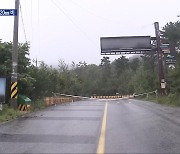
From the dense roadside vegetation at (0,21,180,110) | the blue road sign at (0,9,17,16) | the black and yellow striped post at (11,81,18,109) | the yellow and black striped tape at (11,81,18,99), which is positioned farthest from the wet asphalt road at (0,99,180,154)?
the dense roadside vegetation at (0,21,180,110)

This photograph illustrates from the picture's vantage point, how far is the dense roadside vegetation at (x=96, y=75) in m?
31.5

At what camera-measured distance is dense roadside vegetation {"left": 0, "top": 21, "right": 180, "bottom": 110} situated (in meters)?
31.5

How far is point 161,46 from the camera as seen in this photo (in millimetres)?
55406

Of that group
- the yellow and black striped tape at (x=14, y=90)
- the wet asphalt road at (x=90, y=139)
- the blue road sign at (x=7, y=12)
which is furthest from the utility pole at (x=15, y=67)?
the wet asphalt road at (x=90, y=139)

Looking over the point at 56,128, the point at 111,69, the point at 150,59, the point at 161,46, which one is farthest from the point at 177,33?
the point at 111,69

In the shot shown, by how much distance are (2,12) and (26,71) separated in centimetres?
961

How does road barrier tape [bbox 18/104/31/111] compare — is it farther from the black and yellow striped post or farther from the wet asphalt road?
the wet asphalt road

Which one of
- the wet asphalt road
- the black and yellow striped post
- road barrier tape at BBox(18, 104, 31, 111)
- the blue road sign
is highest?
the blue road sign

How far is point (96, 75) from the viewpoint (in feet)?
549

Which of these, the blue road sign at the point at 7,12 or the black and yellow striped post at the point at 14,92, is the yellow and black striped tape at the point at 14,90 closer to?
the black and yellow striped post at the point at 14,92

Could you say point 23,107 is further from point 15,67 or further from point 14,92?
point 15,67

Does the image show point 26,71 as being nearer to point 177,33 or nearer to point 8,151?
point 8,151

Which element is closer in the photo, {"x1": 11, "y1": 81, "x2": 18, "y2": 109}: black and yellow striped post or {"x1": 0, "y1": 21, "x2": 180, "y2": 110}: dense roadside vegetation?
{"x1": 11, "y1": 81, "x2": 18, "y2": 109}: black and yellow striped post

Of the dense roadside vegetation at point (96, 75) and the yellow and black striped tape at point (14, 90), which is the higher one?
the dense roadside vegetation at point (96, 75)
